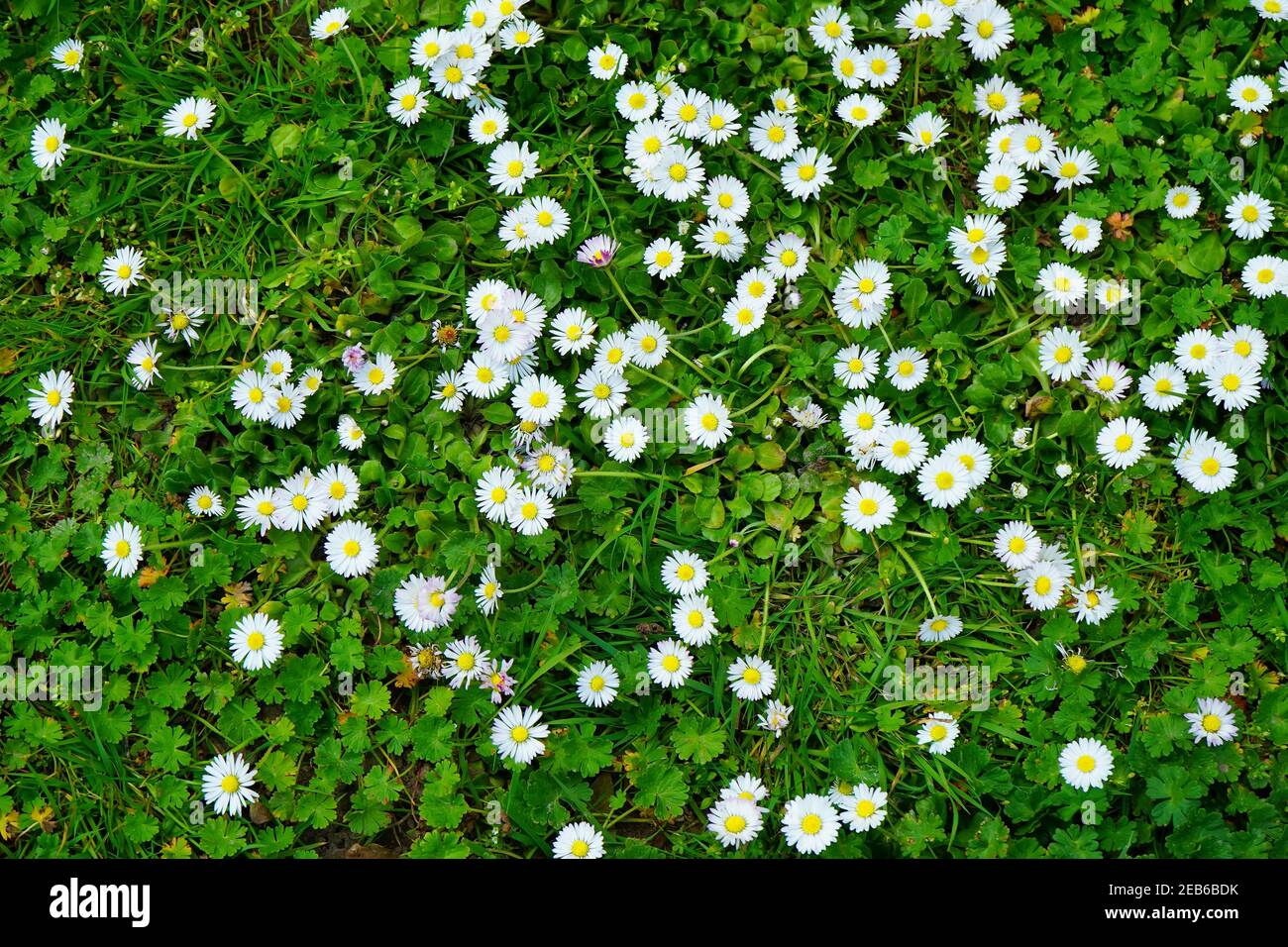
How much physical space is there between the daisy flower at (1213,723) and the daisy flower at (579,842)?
176 centimetres

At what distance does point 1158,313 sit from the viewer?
3.21 metres

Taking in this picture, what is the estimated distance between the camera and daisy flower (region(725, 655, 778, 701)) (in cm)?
305

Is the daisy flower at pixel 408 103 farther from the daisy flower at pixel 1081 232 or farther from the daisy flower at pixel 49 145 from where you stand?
the daisy flower at pixel 1081 232

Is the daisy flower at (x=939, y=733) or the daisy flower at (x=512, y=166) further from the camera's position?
the daisy flower at (x=512, y=166)

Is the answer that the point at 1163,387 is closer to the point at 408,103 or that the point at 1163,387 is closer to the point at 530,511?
the point at 530,511

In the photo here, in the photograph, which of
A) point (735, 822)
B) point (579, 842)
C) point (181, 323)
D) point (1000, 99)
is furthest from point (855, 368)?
point (181, 323)

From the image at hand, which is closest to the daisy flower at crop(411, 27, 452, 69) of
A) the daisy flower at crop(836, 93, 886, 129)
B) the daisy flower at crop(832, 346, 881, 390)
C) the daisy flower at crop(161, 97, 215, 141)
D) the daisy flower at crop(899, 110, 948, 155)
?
the daisy flower at crop(161, 97, 215, 141)

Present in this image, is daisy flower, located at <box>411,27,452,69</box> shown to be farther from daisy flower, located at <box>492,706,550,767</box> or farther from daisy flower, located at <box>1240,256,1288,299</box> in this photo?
daisy flower, located at <box>1240,256,1288,299</box>

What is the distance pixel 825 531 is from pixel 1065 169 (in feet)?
4.66

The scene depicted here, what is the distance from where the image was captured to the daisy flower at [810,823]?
9.59 feet

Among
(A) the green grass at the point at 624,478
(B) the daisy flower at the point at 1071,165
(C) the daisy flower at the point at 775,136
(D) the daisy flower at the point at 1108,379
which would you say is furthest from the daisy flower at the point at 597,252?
(D) the daisy flower at the point at 1108,379

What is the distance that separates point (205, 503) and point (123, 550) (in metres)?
0.30

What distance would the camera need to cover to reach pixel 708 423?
3166mm
